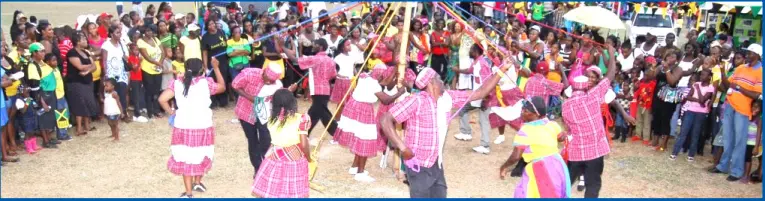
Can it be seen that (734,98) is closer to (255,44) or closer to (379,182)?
(379,182)

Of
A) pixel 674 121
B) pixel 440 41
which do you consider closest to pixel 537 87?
pixel 674 121

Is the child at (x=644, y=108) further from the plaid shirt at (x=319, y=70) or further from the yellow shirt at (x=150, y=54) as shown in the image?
the yellow shirt at (x=150, y=54)

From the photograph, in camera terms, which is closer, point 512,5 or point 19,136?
point 19,136

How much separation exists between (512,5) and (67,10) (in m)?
14.4

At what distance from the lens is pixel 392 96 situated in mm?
7273

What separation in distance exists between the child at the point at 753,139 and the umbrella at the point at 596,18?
3.89 meters

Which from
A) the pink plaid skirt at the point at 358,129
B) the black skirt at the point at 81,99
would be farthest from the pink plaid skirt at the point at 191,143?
the black skirt at the point at 81,99

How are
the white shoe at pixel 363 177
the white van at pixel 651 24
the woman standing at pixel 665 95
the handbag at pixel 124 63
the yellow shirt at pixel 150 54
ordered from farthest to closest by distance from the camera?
the white van at pixel 651 24 → the yellow shirt at pixel 150 54 → the handbag at pixel 124 63 → the woman standing at pixel 665 95 → the white shoe at pixel 363 177

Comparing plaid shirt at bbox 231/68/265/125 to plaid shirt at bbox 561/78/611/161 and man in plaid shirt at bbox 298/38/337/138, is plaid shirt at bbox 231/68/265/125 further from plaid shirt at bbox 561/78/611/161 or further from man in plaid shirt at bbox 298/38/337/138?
plaid shirt at bbox 561/78/611/161

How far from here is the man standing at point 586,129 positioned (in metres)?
6.23

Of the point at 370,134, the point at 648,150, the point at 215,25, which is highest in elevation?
the point at 215,25

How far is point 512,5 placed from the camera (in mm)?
20469

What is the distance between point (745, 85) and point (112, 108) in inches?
270

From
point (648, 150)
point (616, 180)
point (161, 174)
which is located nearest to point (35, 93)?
point (161, 174)
